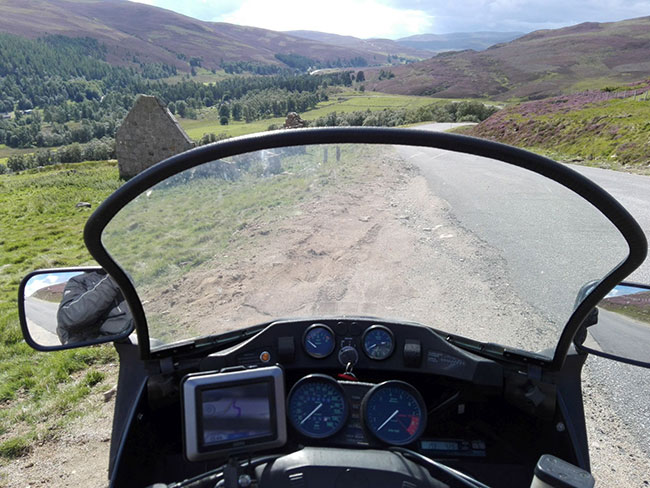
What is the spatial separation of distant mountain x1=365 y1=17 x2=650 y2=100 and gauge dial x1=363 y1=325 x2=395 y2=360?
2253 inches

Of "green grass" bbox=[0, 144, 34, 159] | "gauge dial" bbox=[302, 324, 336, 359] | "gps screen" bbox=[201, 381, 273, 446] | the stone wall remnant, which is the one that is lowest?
"green grass" bbox=[0, 144, 34, 159]

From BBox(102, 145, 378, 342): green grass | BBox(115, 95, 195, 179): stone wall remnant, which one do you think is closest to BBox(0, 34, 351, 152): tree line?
BBox(115, 95, 195, 179): stone wall remnant

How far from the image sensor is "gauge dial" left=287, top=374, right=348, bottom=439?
178 cm

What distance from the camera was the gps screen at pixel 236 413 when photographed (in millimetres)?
1441

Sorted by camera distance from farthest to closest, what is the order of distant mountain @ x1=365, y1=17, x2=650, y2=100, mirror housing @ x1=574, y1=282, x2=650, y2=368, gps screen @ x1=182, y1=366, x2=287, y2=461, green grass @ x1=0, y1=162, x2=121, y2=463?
1. distant mountain @ x1=365, y1=17, x2=650, y2=100
2. green grass @ x1=0, y1=162, x2=121, y2=463
3. mirror housing @ x1=574, y1=282, x2=650, y2=368
4. gps screen @ x1=182, y1=366, x2=287, y2=461

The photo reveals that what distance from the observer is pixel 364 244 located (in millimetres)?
2203

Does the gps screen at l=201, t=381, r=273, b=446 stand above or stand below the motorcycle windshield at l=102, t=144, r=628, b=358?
below

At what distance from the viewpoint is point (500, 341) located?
2035 millimetres

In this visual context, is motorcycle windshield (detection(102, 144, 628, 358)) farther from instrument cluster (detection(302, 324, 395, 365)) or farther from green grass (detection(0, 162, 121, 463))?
green grass (detection(0, 162, 121, 463))

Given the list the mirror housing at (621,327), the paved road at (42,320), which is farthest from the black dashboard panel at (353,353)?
the paved road at (42,320)

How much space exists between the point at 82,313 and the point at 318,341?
3.60 feet

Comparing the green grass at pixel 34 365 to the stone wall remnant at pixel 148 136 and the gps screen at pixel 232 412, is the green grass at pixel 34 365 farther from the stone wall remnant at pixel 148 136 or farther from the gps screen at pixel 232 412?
the stone wall remnant at pixel 148 136

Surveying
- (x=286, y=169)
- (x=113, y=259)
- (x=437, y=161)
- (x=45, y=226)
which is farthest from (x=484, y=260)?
(x=45, y=226)

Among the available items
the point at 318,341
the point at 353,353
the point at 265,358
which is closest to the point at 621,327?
the point at 353,353
